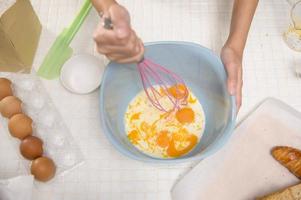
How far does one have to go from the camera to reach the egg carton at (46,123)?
35.0 inches

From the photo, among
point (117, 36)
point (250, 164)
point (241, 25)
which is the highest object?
point (117, 36)

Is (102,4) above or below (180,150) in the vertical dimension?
above

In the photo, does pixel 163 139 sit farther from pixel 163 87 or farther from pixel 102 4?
pixel 102 4

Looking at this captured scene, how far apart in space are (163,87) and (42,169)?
372 millimetres

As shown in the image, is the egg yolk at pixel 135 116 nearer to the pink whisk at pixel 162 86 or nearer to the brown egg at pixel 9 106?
the pink whisk at pixel 162 86

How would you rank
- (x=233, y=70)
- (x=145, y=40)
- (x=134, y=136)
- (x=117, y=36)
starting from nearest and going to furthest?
(x=117, y=36) < (x=233, y=70) < (x=134, y=136) < (x=145, y=40)

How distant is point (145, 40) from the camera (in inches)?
40.7

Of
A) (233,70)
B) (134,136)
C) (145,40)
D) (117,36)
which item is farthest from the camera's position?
(145,40)

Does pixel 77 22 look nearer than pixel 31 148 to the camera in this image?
No

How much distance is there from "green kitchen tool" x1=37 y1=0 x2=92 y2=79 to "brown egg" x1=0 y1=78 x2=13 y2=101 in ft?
0.29

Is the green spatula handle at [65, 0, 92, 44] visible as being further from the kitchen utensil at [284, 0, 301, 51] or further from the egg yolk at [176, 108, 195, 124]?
the kitchen utensil at [284, 0, 301, 51]

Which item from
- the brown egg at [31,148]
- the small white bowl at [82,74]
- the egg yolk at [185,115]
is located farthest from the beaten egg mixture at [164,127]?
the brown egg at [31,148]

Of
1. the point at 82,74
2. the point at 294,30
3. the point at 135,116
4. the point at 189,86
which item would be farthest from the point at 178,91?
the point at 294,30

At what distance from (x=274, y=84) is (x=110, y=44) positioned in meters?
0.52
